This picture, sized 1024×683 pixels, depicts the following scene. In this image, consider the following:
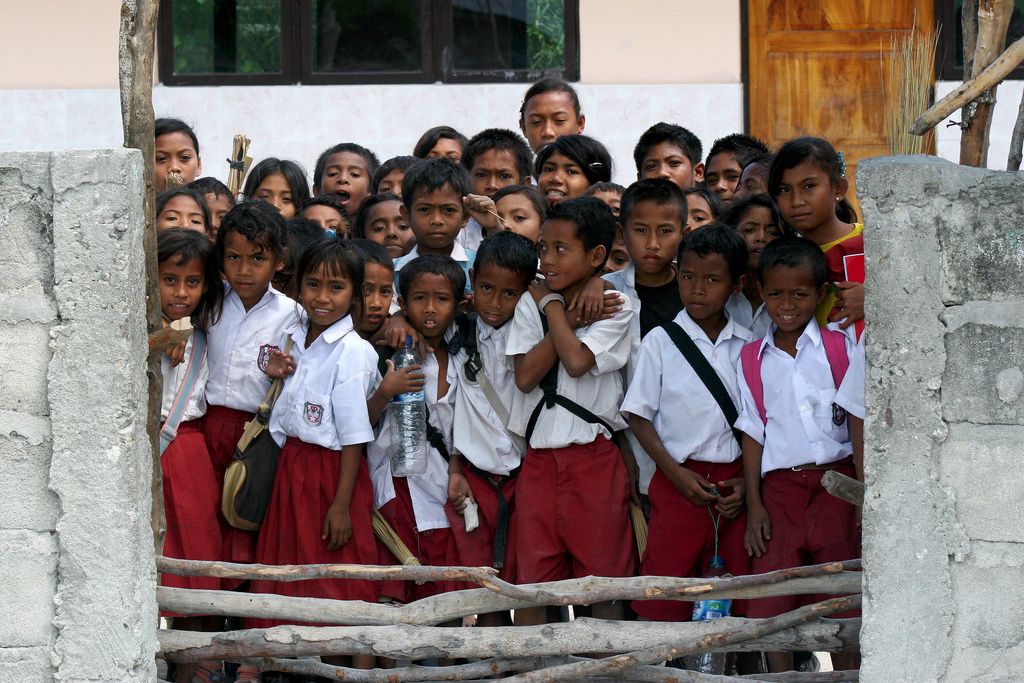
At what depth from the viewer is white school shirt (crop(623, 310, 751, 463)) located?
12.6ft

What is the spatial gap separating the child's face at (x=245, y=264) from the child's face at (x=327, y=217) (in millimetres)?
847

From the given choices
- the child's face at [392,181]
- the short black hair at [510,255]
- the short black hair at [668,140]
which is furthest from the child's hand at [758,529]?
the child's face at [392,181]

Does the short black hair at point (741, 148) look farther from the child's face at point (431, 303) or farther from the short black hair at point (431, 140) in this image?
the child's face at point (431, 303)

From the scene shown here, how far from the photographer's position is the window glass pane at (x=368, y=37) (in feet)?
24.0

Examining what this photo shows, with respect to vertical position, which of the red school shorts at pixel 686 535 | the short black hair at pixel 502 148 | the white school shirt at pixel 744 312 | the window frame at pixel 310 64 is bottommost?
the red school shorts at pixel 686 535

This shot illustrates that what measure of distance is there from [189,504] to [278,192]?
1758 millimetres

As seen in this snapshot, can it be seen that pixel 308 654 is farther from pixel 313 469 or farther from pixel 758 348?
pixel 758 348

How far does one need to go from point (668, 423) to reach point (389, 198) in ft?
4.98

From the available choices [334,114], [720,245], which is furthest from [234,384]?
[334,114]

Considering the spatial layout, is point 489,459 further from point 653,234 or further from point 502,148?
point 502,148

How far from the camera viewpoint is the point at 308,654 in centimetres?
342

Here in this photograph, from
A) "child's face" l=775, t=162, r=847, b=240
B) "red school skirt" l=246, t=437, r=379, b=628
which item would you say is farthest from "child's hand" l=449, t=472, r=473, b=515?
"child's face" l=775, t=162, r=847, b=240

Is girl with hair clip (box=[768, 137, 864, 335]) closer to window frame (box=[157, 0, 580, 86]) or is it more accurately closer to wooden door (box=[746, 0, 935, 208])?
wooden door (box=[746, 0, 935, 208])

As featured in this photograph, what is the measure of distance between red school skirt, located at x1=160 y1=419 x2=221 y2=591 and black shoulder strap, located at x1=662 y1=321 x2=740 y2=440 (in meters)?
1.42
